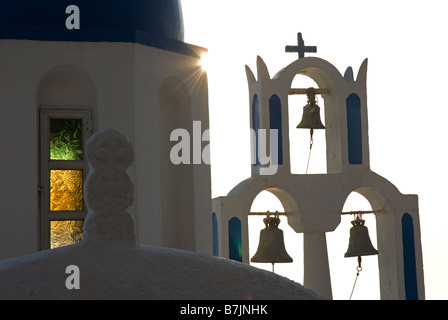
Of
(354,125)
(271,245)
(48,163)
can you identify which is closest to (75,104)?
(48,163)

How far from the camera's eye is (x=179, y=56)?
7801 mm

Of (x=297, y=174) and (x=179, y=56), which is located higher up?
(x=179, y=56)

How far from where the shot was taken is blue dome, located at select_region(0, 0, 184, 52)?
7.29 metres

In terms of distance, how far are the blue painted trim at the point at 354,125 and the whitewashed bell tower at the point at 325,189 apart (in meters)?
0.01

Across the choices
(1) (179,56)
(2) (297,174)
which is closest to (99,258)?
(1) (179,56)

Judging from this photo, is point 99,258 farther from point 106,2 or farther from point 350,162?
Result: point 350,162

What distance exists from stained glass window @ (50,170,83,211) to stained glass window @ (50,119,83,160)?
0.43 feet

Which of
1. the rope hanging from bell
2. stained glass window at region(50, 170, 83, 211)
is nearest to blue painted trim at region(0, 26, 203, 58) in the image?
stained glass window at region(50, 170, 83, 211)

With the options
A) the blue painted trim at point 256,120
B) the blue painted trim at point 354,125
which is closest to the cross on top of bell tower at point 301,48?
the blue painted trim at point 354,125

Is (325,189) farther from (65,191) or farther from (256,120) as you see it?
(65,191)

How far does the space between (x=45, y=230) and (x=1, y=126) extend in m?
0.83

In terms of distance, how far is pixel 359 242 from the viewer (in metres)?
11.3

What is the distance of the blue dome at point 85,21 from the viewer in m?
7.29

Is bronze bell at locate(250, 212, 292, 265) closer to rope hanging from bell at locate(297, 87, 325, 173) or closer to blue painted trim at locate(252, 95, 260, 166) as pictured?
blue painted trim at locate(252, 95, 260, 166)
